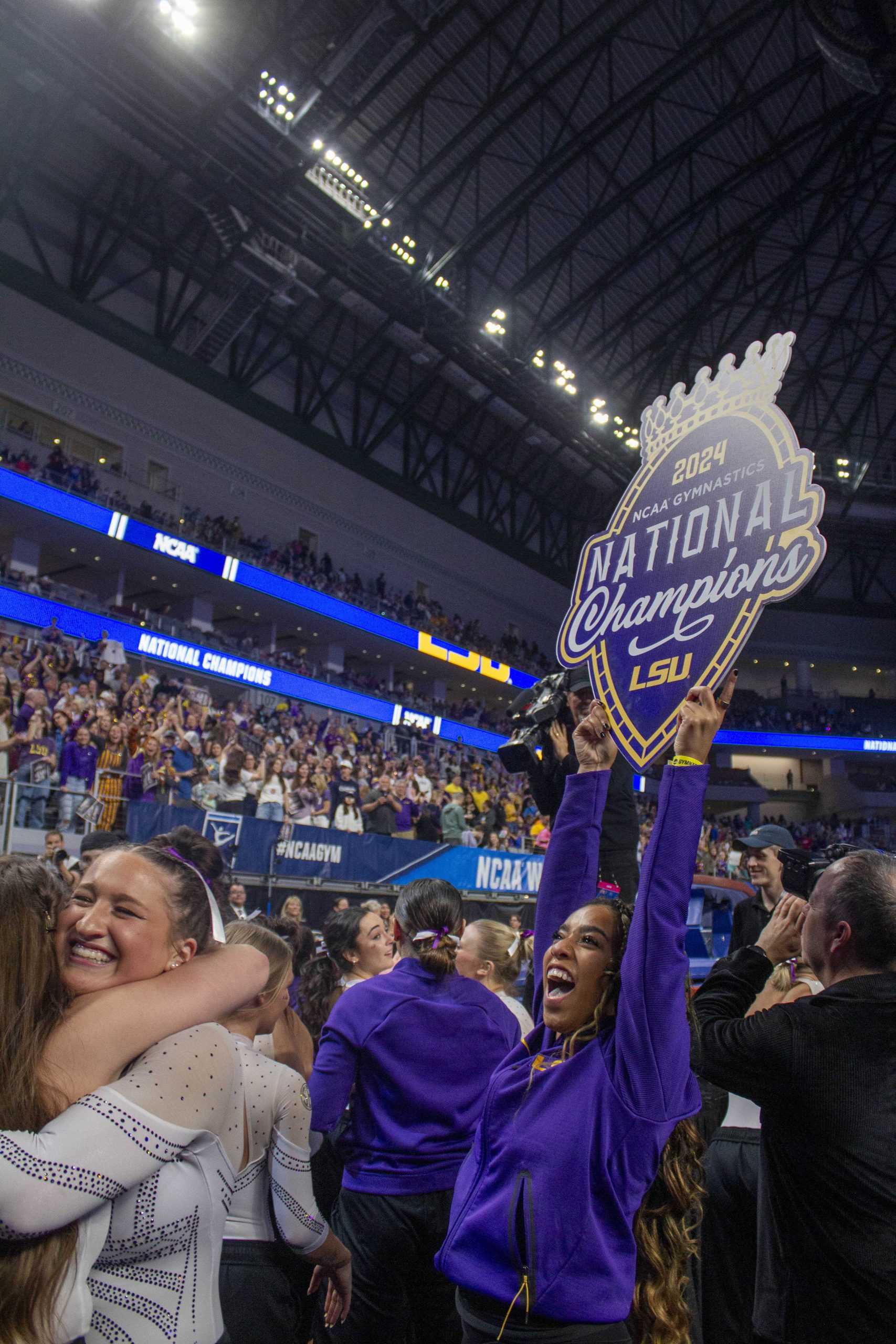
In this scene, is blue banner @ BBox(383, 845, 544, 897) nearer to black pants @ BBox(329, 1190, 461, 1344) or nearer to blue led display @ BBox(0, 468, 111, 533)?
black pants @ BBox(329, 1190, 461, 1344)

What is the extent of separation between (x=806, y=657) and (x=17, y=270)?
34271 mm

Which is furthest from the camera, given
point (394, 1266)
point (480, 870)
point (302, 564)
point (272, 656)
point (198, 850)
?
point (302, 564)

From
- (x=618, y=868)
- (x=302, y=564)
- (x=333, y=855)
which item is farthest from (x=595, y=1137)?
(x=302, y=564)

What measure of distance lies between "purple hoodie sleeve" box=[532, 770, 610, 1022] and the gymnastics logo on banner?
0.68 feet

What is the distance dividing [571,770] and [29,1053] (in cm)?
170

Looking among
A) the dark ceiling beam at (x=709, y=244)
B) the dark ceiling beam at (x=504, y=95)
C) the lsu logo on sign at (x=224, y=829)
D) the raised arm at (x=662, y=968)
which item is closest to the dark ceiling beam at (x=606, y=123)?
the dark ceiling beam at (x=504, y=95)

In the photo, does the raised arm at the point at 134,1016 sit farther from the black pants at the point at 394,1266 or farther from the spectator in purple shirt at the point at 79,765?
the spectator in purple shirt at the point at 79,765

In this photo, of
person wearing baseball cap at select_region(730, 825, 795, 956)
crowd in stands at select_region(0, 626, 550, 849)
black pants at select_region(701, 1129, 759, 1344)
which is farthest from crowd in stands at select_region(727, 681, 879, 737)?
black pants at select_region(701, 1129, 759, 1344)

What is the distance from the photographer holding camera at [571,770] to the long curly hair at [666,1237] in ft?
2.88

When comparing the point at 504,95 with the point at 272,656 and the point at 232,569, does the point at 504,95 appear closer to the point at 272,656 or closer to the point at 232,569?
the point at 232,569

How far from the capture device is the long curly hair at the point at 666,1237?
1.72m

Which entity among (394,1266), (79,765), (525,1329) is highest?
(79,765)

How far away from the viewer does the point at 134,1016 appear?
148 centimetres

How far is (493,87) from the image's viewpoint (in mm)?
20484
